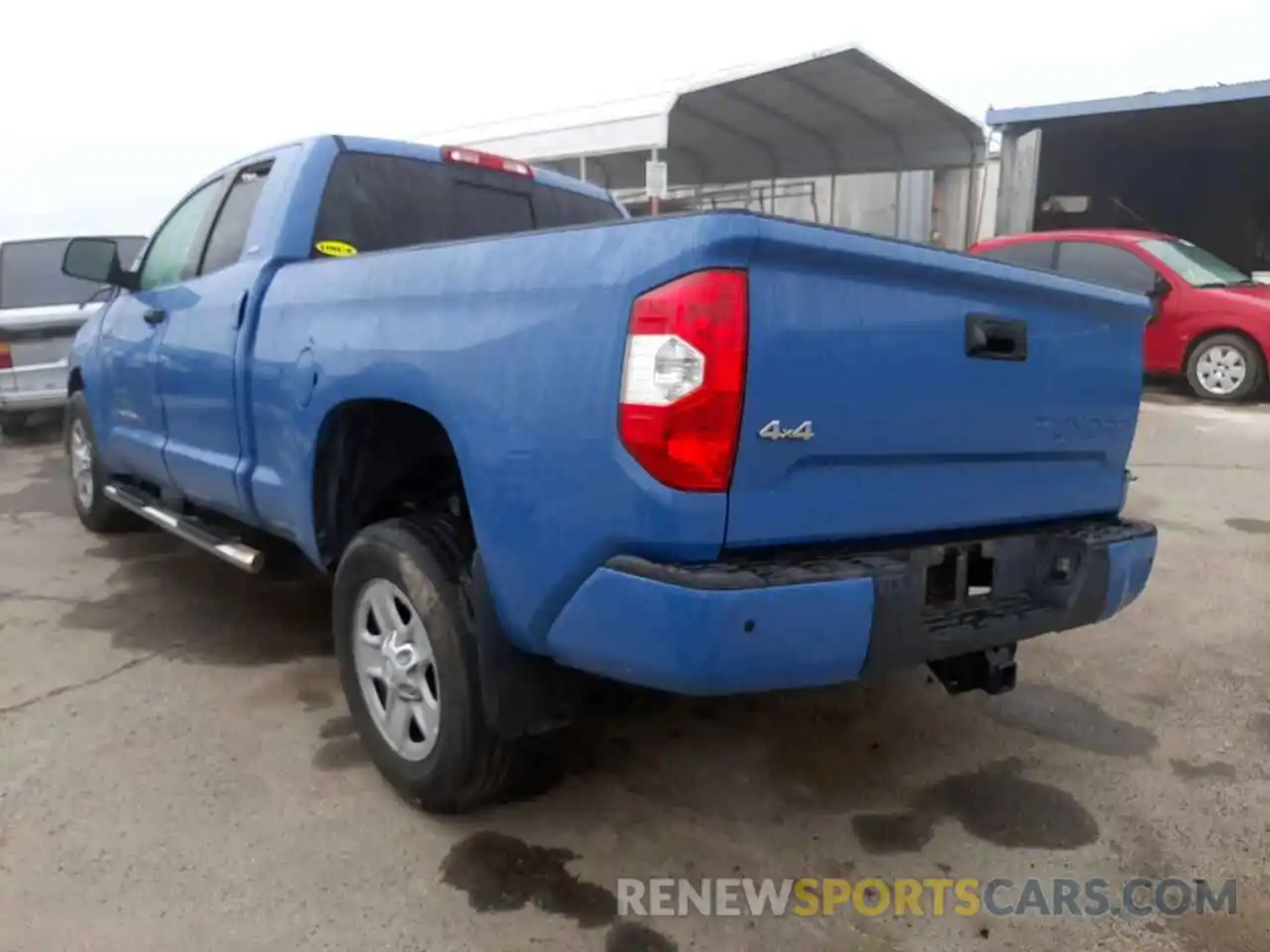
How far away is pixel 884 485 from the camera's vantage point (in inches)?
89.3

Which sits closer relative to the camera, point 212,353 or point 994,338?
point 994,338

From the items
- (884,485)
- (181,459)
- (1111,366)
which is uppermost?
(1111,366)

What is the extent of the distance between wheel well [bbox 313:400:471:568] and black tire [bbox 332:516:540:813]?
8.0 inches

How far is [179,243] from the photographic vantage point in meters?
4.38

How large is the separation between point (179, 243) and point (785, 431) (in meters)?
3.42

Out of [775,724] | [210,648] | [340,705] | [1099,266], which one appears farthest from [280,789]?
[1099,266]

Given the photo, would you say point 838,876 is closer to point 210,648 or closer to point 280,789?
point 280,789

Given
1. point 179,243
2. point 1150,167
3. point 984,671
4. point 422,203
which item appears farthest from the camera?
point 1150,167

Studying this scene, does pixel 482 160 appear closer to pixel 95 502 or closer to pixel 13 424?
pixel 95 502

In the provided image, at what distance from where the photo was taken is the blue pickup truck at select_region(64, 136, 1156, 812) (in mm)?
1973

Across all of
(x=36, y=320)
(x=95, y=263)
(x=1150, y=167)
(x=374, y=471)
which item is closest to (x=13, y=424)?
(x=36, y=320)

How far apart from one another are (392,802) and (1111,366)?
236 centimetres

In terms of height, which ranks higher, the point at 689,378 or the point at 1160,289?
the point at 1160,289

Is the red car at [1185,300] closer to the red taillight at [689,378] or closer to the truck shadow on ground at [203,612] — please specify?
the truck shadow on ground at [203,612]
